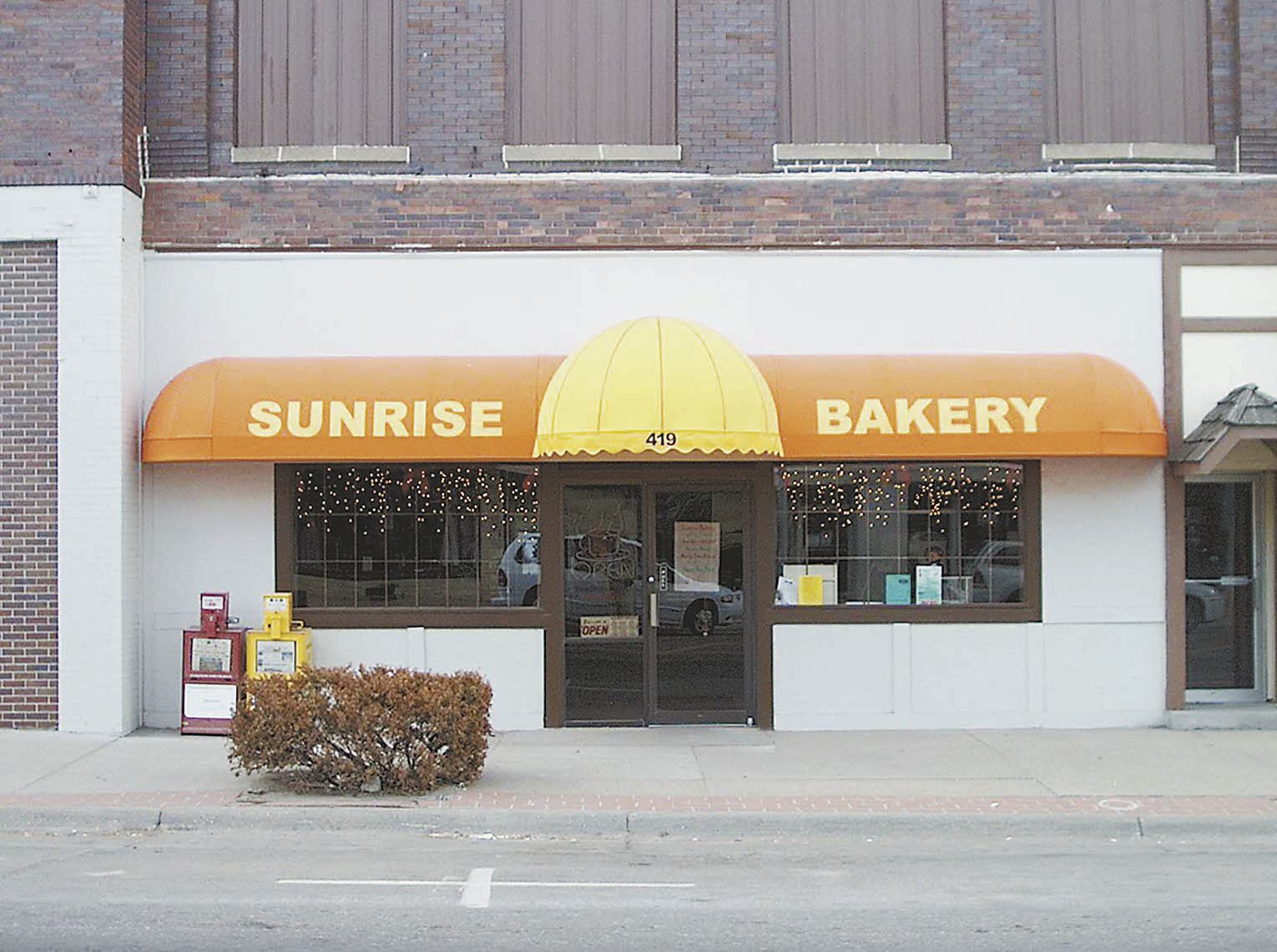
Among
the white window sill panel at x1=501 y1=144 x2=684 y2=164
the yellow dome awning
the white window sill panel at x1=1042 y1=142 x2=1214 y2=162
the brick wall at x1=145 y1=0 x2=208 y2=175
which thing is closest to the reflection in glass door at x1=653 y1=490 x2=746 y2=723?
the yellow dome awning

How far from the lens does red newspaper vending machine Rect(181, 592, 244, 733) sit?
12.9 m

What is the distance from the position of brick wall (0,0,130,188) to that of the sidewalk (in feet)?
16.8

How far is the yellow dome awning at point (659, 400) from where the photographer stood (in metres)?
11.8

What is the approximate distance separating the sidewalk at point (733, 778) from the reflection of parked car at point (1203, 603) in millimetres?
1226

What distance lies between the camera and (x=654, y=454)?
41.5 ft

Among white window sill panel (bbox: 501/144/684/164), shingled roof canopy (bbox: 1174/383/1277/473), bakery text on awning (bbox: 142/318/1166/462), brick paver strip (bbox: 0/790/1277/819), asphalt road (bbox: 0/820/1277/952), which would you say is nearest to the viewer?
asphalt road (bbox: 0/820/1277/952)

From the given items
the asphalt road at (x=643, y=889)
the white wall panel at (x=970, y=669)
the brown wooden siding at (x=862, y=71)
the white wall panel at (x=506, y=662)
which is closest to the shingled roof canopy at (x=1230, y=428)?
the white wall panel at (x=970, y=669)

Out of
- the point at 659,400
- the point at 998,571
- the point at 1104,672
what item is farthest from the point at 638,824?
the point at 1104,672

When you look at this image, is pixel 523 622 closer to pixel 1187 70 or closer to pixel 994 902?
pixel 994 902

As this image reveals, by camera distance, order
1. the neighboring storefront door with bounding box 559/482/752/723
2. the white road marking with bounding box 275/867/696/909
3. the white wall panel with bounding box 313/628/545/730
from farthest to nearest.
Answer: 1. the neighboring storefront door with bounding box 559/482/752/723
2. the white wall panel with bounding box 313/628/545/730
3. the white road marking with bounding box 275/867/696/909

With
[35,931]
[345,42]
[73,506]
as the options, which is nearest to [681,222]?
[345,42]

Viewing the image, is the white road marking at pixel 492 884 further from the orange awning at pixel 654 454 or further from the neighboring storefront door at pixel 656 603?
the neighboring storefront door at pixel 656 603

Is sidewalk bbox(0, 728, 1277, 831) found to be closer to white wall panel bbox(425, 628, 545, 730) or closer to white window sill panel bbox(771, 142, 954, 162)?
white wall panel bbox(425, 628, 545, 730)

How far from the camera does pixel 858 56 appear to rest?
13.9 meters
